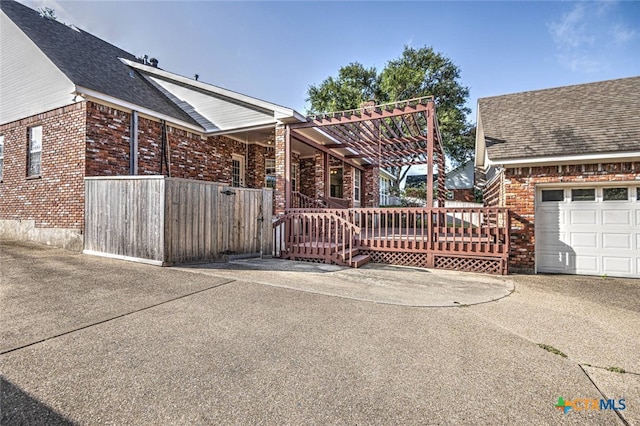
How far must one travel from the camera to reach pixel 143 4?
1086 centimetres

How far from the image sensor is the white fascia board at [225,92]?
8.73m

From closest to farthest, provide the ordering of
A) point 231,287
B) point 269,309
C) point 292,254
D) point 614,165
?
point 269,309 → point 231,287 → point 614,165 → point 292,254

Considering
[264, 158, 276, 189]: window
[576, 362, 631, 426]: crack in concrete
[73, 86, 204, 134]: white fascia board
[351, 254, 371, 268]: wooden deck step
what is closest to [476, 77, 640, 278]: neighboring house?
[351, 254, 371, 268]: wooden deck step

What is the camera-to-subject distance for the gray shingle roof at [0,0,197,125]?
8172 mm

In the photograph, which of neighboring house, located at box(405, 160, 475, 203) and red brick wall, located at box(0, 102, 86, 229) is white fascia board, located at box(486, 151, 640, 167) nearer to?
red brick wall, located at box(0, 102, 86, 229)

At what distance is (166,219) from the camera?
20.7 feet

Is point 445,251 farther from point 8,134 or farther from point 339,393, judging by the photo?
point 8,134

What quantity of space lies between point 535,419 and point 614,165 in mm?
7981

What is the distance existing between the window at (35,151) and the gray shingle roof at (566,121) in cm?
1352

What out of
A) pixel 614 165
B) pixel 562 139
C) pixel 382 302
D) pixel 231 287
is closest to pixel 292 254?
pixel 231 287

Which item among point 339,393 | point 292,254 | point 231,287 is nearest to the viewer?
point 339,393

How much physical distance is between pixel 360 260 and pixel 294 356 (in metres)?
4.94
